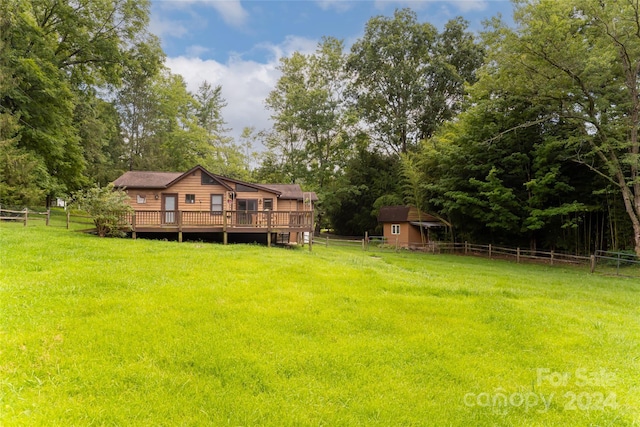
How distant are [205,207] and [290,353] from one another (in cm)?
1610

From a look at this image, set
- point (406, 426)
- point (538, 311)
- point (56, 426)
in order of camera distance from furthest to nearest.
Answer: point (538, 311) → point (406, 426) → point (56, 426)

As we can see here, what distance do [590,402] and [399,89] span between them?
37143 millimetres

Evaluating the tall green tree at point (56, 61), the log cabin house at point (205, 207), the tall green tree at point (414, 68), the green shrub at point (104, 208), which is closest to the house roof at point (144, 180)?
the log cabin house at point (205, 207)

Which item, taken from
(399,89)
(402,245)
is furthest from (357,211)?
(399,89)

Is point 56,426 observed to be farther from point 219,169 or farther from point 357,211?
point 357,211

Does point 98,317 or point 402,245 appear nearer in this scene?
point 98,317

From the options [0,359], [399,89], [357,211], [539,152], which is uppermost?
[399,89]

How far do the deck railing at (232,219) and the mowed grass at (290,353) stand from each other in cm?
775

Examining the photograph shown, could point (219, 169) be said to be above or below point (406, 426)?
above

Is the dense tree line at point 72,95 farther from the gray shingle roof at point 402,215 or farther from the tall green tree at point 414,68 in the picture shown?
the tall green tree at point 414,68

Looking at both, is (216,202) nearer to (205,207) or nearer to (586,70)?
(205,207)

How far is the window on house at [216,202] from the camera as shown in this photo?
19.6 m

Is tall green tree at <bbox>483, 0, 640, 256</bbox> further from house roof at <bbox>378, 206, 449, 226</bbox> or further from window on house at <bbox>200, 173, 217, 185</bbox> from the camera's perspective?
window on house at <bbox>200, 173, 217, 185</bbox>

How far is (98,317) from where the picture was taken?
5.37 metres
